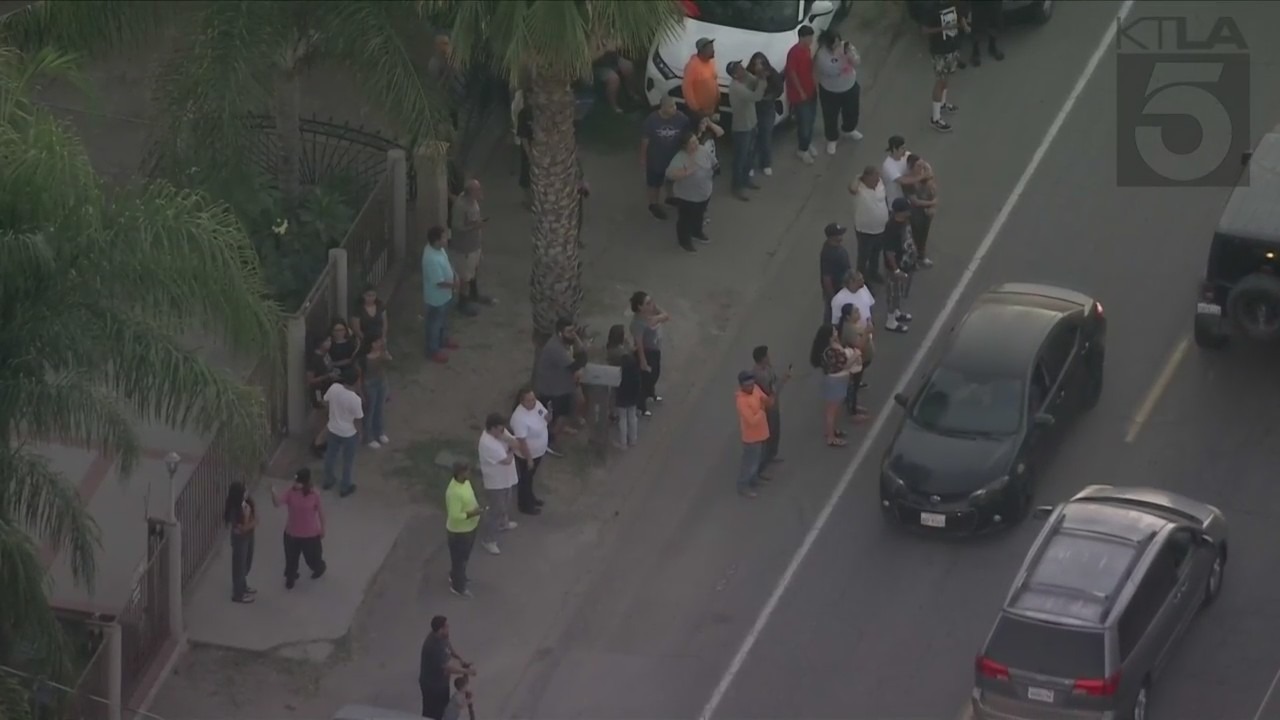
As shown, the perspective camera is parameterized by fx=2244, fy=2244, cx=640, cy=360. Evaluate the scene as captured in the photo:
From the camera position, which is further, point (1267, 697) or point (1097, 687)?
point (1267, 697)

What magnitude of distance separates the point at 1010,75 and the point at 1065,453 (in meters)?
7.93

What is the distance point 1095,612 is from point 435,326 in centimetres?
859

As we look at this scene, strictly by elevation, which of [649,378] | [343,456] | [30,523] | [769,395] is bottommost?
[343,456]

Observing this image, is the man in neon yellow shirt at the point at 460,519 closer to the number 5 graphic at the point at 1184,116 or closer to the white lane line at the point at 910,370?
the white lane line at the point at 910,370

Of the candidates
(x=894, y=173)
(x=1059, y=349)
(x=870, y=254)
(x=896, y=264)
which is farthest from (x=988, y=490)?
(x=894, y=173)

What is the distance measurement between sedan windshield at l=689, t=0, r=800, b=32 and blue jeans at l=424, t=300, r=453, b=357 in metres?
5.71

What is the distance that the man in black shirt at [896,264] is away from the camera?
24.2 metres

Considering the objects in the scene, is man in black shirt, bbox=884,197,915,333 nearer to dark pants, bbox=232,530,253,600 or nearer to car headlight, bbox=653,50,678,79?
car headlight, bbox=653,50,678,79

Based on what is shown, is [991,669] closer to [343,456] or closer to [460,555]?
[460,555]

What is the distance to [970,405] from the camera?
69.7 ft

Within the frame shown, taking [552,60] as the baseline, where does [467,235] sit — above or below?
below

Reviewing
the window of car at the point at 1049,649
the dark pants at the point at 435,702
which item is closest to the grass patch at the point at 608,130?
the dark pants at the point at 435,702

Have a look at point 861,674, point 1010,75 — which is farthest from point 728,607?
point 1010,75

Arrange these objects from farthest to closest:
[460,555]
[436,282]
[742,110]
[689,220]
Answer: [742,110] → [689,220] → [436,282] → [460,555]
